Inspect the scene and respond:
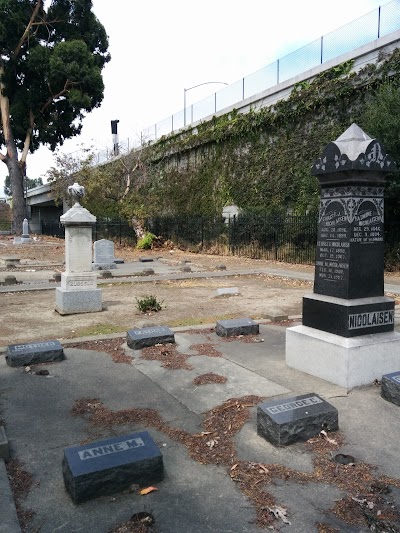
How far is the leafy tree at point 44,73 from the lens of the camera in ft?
114

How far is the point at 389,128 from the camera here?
14961mm

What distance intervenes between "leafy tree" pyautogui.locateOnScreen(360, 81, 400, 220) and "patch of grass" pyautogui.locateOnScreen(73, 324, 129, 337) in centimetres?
1128

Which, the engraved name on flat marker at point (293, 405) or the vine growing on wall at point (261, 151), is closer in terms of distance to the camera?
Answer: the engraved name on flat marker at point (293, 405)

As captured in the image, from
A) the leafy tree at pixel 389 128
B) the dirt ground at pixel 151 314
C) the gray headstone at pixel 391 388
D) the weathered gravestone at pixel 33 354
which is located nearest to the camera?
the gray headstone at pixel 391 388

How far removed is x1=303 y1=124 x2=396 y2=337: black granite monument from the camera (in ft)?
16.0

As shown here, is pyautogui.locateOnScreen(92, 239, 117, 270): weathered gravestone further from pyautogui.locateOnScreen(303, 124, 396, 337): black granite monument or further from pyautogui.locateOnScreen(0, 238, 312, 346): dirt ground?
pyautogui.locateOnScreen(303, 124, 396, 337): black granite monument

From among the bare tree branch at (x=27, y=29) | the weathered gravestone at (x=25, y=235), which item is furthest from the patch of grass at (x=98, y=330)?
the bare tree branch at (x=27, y=29)

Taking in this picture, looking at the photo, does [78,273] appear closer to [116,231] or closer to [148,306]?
[148,306]

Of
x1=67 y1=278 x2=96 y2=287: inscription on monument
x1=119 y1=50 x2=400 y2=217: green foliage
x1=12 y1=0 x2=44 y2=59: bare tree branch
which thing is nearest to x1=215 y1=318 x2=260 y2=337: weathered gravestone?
x1=67 y1=278 x2=96 y2=287: inscription on monument

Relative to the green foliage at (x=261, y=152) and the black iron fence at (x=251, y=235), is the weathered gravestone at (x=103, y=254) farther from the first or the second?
the green foliage at (x=261, y=152)

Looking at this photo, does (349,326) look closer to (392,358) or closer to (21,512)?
(392,358)

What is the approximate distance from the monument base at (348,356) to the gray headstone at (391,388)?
328 mm

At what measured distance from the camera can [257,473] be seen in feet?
10.6

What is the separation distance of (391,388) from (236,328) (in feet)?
9.88
